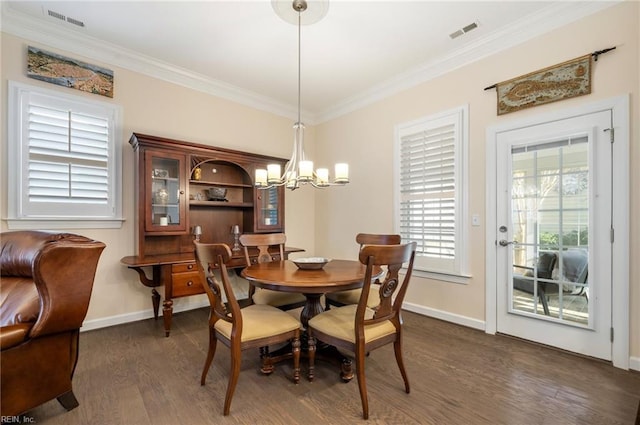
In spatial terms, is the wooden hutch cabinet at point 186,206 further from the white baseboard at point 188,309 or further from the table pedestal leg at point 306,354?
the table pedestal leg at point 306,354

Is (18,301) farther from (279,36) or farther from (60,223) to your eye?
(279,36)

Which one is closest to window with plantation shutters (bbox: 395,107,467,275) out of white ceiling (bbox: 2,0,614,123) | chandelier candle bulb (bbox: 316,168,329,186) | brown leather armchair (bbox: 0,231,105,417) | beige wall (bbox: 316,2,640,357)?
beige wall (bbox: 316,2,640,357)

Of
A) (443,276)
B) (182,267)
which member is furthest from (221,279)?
(443,276)

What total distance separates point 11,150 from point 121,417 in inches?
99.7

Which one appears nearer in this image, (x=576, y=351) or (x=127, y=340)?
(x=576, y=351)

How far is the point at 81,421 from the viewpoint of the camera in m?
1.67

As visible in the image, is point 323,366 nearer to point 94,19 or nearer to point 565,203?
point 565,203

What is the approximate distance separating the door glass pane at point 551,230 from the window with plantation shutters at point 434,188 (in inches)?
20.5

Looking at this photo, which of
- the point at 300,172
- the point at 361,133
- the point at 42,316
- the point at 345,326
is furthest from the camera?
the point at 361,133

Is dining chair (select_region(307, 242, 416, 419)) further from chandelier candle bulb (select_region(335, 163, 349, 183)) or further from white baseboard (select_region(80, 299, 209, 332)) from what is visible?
white baseboard (select_region(80, 299, 209, 332))

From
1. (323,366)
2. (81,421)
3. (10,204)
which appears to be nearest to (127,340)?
(81,421)

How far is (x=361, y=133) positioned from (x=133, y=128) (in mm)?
2846

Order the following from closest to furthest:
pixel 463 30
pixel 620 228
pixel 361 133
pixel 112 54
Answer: pixel 620 228
pixel 463 30
pixel 112 54
pixel 361 133

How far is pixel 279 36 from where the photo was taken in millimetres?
2900
